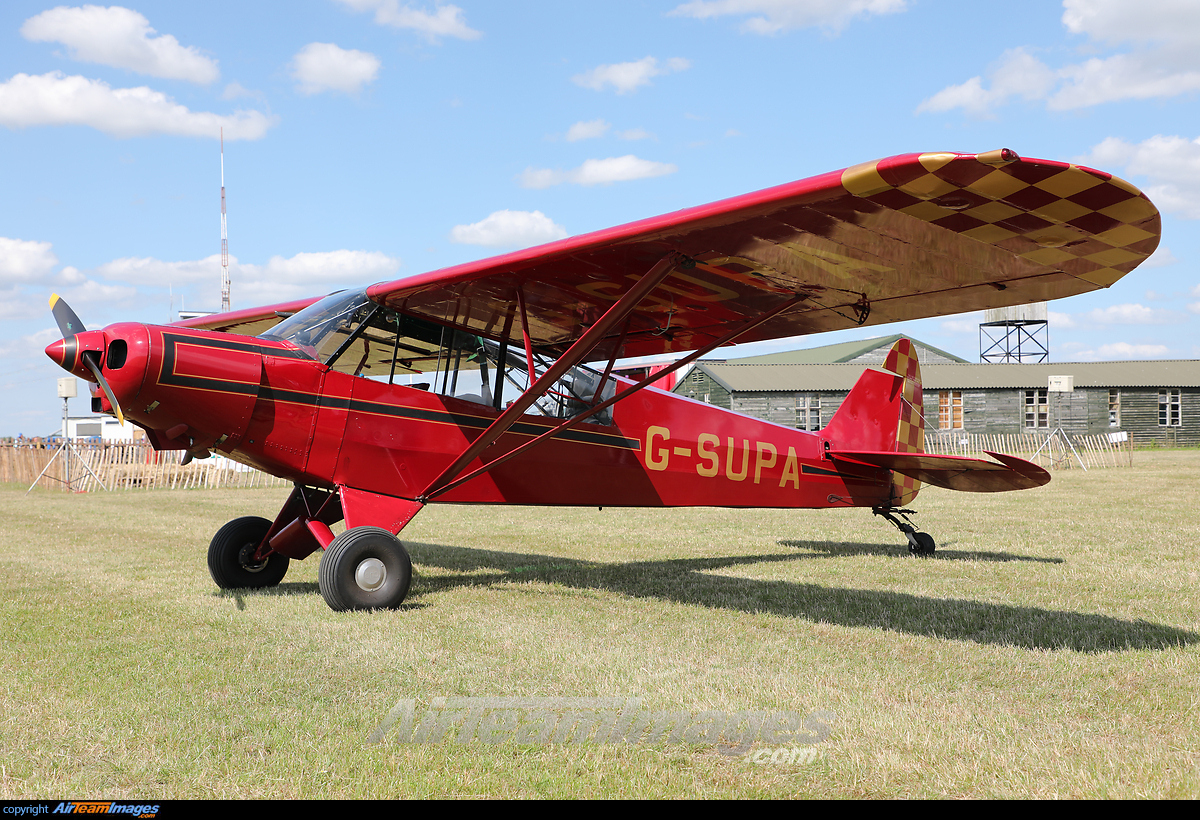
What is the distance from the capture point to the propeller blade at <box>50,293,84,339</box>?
6176 mm

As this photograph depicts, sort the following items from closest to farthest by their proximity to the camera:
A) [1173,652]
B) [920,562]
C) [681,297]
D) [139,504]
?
[1173,652], [681,297], [920,562], [139,504]

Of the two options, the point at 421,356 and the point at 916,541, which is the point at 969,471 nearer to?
the point at 916,541

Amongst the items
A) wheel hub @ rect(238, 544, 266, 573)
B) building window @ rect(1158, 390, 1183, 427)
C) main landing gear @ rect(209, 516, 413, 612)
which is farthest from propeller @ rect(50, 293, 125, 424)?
building window @ rect(1158, 390, 1183, 427)

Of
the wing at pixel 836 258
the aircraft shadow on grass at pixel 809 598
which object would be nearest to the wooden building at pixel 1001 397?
the aircraft shadow on grass at pixel 809 598

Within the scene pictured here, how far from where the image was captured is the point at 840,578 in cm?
815

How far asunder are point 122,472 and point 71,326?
784 inches

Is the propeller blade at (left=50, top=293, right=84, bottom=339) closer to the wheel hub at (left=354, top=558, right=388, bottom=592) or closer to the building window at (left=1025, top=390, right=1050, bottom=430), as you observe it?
the wheel hub at (left=354, top=558, right=388, bottom=592)

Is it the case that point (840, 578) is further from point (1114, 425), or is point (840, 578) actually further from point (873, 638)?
point (1114, 425)

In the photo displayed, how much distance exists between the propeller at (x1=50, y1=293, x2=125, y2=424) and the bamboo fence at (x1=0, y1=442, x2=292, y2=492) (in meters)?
18.0

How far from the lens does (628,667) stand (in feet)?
15.6

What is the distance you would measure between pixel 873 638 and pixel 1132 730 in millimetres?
1901

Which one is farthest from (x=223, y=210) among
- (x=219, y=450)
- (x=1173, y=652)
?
(x=1173, y=652)

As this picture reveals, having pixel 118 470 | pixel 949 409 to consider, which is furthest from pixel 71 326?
pixel 949 409

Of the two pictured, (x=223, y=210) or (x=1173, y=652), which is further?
(x=223, y=210)
